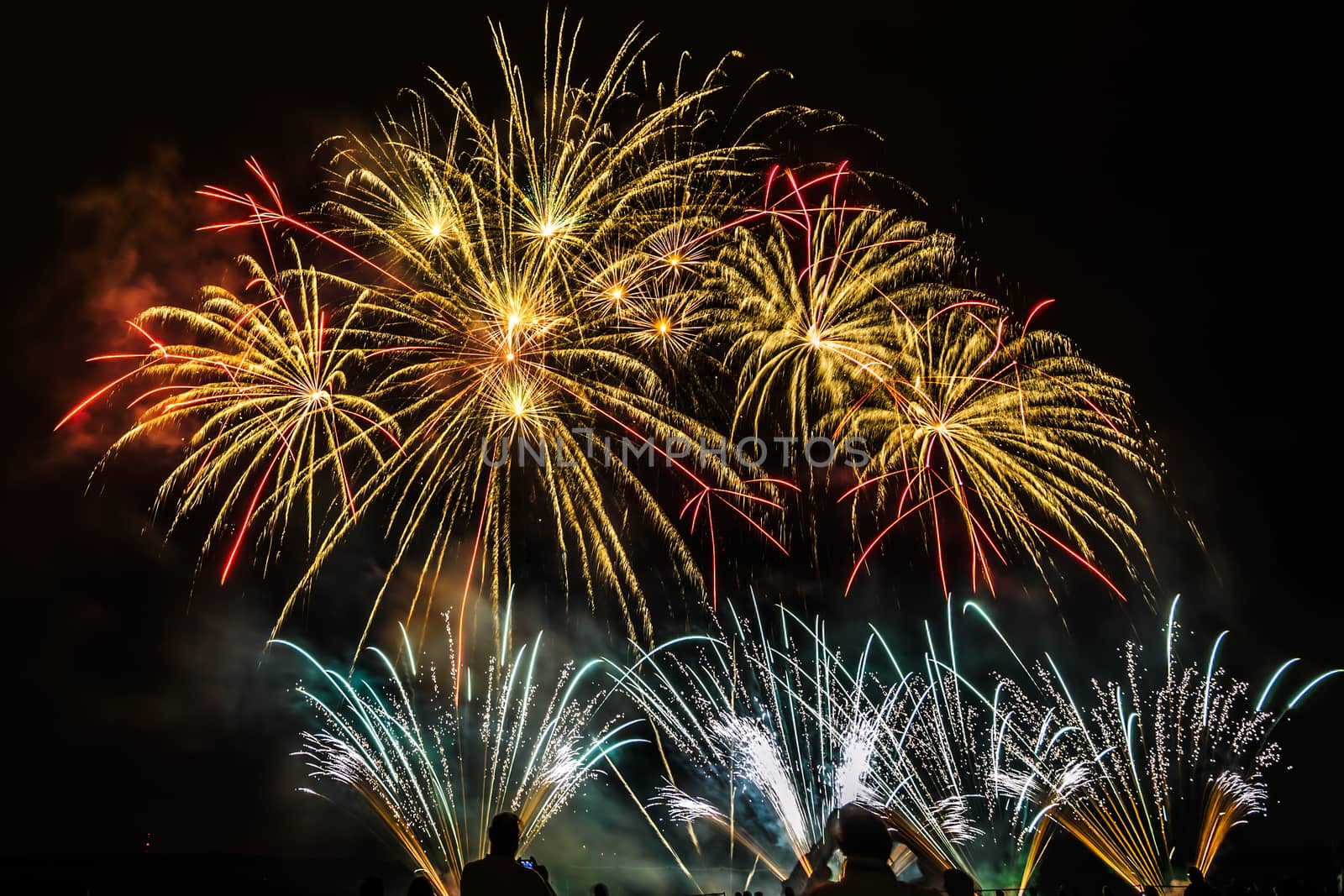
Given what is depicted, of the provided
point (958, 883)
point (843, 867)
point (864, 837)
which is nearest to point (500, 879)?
point (843, 867)

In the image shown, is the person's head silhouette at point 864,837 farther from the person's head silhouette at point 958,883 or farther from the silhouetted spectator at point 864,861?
the person's head silhouette at point 958,883

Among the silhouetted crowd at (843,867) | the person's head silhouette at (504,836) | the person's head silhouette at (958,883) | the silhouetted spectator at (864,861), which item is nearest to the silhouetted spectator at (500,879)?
the silhouetted crowd at (843,867)

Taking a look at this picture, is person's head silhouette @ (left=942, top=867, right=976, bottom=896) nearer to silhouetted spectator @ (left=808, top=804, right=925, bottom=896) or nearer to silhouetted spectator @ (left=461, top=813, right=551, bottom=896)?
silhouetted spectator @ (left=808, top=804, right=925, bottom=896)

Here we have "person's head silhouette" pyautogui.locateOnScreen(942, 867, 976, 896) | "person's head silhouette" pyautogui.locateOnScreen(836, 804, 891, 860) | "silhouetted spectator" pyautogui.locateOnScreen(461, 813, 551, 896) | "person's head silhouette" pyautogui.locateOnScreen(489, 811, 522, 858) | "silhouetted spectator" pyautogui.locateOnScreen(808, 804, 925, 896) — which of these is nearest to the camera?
"silhouetted spectator" pyautogui.locateOnScreen(808, 804, 925, 896)

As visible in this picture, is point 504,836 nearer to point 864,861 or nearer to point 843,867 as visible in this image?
point 843,867

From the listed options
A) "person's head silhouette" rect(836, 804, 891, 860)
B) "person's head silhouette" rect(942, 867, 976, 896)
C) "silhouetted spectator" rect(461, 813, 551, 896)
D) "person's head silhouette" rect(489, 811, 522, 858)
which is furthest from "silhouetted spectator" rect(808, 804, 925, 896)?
"person's head silhouette" rect(942, 867, 976, 896)

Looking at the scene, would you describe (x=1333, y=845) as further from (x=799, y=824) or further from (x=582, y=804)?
(x=582, y=804)
